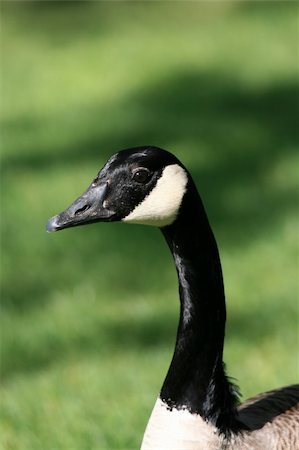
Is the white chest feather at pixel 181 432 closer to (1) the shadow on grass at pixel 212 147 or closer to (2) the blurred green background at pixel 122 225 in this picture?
(2) the blurred green background at pixel 122 225

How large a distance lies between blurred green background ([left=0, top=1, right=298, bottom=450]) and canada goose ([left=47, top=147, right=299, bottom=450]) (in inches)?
38.5

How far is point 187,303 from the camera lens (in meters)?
2.83

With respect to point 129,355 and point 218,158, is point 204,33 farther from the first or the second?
point 129,355

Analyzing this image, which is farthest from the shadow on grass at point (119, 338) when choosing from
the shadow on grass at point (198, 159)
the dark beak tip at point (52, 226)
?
the dark beak tip at point (52, 226)

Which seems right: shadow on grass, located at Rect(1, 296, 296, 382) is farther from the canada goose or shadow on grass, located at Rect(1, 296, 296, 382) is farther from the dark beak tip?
the dark beak tip

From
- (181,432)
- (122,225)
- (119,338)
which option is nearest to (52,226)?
(181,432)

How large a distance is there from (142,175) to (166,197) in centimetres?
9

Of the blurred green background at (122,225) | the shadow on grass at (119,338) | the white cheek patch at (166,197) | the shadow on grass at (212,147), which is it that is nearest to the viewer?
the white cheek patch at (166,197)

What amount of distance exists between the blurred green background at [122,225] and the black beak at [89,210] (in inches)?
54.0

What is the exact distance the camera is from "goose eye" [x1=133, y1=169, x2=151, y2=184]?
2656 mm

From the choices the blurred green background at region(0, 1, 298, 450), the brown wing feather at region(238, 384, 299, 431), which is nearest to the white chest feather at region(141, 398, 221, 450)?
the brown wing feather at region(238, 384, 299, 431)

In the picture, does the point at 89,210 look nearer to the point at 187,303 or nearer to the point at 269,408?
the point at 187,303

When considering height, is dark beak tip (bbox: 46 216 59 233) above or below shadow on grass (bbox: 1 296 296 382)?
below

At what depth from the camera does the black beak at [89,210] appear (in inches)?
105
